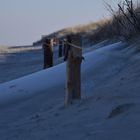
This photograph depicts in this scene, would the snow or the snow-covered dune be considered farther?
the snow-covered dune

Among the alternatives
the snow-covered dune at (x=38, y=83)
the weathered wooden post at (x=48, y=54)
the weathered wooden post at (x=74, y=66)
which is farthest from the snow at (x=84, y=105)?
the weathered wooden post at (x=48, y=54)

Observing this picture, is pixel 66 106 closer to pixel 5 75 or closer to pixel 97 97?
pixel 97 97

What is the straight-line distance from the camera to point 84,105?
27.9ft

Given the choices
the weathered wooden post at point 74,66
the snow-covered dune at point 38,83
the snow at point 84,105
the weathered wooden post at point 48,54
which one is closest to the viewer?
the snow at point 84,105

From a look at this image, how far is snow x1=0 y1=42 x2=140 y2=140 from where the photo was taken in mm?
7016

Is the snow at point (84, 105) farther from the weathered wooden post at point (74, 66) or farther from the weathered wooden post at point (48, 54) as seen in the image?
the weathered wooden post at point (48, 54)

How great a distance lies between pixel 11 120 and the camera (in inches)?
359

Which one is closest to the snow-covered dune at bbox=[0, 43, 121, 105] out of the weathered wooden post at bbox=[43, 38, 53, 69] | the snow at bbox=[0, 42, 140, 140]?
the snow at bbox=[0, 42, 140, 140]

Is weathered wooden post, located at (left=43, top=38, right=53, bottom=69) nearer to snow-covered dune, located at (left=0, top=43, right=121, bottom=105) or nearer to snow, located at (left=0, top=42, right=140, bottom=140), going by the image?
snow, located at (left=0, top=42, right=140, bottom=140)

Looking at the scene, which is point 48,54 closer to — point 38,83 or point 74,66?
point 38,83

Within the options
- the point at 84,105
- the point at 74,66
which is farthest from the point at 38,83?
the point at 84,105

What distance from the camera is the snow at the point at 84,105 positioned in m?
7.02

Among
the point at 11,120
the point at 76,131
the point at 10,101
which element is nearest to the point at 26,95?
the point at 10,101

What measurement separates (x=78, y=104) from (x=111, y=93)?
0.48 metres
